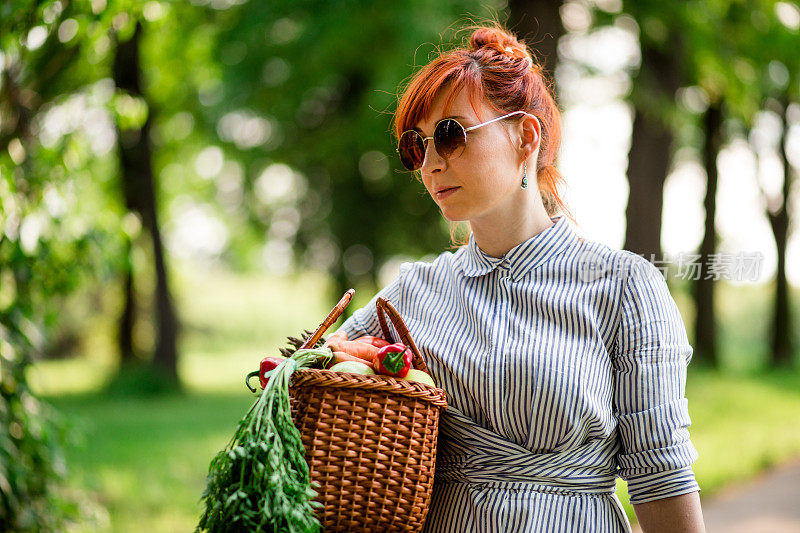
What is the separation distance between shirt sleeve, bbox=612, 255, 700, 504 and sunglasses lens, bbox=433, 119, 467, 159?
52cm

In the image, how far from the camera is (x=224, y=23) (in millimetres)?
10141

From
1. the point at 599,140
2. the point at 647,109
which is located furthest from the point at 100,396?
the point at 647,109

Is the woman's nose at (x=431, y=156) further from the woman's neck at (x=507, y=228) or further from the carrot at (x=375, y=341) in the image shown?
the carrot at (x=375, y=341)

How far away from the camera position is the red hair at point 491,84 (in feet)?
6.72

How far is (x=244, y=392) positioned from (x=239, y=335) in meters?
11.9

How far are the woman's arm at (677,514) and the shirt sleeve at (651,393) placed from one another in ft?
0.06

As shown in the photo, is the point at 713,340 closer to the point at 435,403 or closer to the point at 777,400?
the point at 777,400

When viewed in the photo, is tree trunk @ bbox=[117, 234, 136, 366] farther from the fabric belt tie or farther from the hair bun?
the fabric belt tie

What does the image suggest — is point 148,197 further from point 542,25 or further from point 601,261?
point 601,261

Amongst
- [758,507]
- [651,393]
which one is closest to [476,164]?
[651,393]

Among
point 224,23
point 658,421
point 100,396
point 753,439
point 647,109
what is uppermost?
point 224,23

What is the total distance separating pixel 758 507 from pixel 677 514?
549cm

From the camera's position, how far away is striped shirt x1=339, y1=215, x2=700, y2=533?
190cm

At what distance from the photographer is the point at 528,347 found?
1.94m
